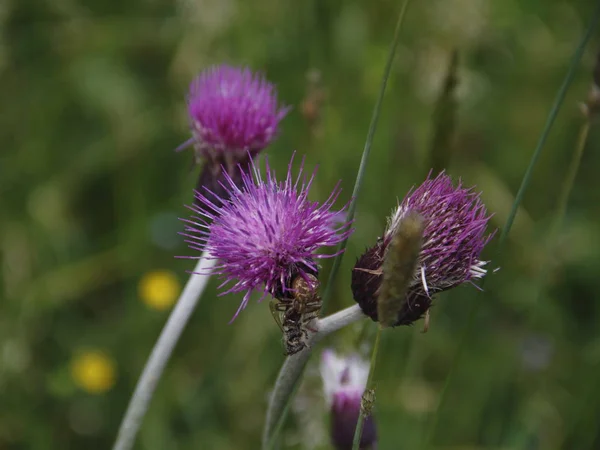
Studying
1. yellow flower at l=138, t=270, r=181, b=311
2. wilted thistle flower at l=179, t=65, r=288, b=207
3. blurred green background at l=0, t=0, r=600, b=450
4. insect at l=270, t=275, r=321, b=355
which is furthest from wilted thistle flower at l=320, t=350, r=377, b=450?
yellow flower at l=138, t=270, r=181, b=311

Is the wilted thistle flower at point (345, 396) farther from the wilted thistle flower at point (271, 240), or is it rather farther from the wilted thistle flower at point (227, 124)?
the wilted thistle flower at point (227, 124)

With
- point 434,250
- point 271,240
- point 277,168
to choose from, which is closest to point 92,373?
point 277,168

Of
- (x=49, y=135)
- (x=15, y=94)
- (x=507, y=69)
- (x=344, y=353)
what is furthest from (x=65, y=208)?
(x=507, y=69)

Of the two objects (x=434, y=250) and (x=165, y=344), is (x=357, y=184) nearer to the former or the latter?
(x=434, y=250)

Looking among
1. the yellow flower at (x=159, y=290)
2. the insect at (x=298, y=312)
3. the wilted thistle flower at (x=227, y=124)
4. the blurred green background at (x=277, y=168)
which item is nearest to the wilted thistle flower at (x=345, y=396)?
the blurred green background at (x=277, y=168)

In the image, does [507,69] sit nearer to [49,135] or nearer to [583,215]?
[583,215]

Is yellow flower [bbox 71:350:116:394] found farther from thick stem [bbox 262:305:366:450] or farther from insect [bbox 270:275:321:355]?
insect [bbox 270:275:321:355]

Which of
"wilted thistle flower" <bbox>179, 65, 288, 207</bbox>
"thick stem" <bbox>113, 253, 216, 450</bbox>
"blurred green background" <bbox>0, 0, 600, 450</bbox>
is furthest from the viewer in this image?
"blurred green background" <bbox>0, 0, 600, 450</bbox>
